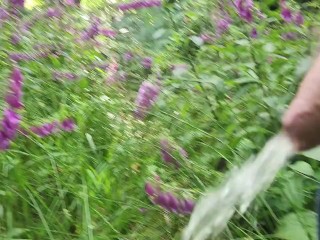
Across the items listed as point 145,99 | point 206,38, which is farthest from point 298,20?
point 145,99

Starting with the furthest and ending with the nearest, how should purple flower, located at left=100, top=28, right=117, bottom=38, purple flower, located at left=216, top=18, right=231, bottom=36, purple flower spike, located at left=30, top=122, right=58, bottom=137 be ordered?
1. purple flower, located at left=100, top=28, right=117, bottom=38
2. purple flower, located at left=216, top=18, right=231, bottom=36
3. purple flower spike, located at left=30, top=122, right=58, bottom=137

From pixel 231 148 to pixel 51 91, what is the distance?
56 cm

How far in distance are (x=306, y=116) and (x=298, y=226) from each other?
36.4 inches

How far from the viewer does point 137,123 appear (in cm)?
174

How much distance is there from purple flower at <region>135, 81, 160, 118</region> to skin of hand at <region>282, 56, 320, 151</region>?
3.16 feet

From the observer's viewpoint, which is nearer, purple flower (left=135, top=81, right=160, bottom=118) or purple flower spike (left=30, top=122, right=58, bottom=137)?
purple flower spike (left=30, top=122, right=58, bottom=137)

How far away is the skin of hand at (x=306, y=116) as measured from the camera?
752mm

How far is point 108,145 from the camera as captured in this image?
71.2 inches

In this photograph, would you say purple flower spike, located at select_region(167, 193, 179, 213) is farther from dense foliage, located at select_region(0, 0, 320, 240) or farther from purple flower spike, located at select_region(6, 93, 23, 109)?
purple flower spike, located at select_region(6, 93, 23, 109)

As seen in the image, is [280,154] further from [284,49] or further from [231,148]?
[284,49]

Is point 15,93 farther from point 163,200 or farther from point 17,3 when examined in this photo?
point 17,3

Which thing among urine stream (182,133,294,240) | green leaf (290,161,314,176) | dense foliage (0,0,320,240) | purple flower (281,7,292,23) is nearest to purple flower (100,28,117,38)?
dense foliage (0,0,320,240)

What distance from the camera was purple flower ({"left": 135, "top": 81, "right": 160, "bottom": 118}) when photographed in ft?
5.69

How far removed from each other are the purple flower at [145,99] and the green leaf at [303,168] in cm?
40
